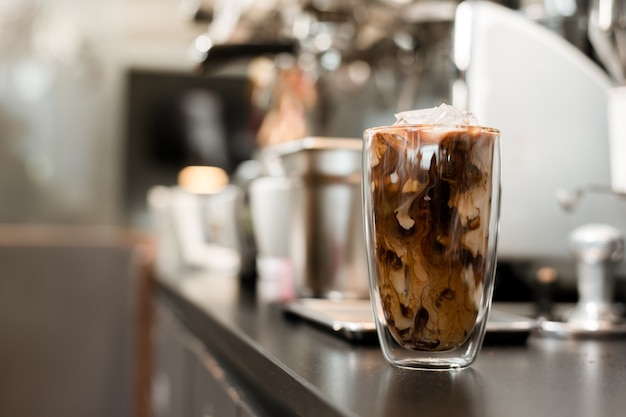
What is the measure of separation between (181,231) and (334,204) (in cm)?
121

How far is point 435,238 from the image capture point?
514mm

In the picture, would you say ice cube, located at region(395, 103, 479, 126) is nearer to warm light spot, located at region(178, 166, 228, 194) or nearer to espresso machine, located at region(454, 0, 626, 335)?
espresso machine, located at region(454, 0, 626, 335)

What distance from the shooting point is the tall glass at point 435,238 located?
51cm

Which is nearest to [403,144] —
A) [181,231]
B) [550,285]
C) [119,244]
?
[550,285]

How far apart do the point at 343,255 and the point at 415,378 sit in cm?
62

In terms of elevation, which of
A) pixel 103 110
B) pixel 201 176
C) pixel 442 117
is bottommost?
pixel 442 117

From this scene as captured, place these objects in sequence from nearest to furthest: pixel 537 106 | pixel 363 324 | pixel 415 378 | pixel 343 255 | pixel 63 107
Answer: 1. pixel 415 378
2. pixel 363 324
3. pixel 537 106
4. pixel 343 255
5. pixel 63 107

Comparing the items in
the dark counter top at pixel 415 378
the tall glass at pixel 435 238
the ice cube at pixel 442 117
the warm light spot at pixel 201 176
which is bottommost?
the dark counter top at pixel 415 378

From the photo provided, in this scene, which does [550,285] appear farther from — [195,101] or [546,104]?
[195,101]

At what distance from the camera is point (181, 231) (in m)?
2.25

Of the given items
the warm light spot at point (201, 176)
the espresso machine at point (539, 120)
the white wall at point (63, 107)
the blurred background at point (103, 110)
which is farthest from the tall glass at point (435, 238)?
the white wall at point (63, 107)

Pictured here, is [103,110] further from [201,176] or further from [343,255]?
[343,255]

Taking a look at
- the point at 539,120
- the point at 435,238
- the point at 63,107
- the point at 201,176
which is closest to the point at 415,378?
the point at 435,238

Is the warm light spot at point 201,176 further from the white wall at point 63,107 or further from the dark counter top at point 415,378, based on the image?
the dark counter top at point 415,378
